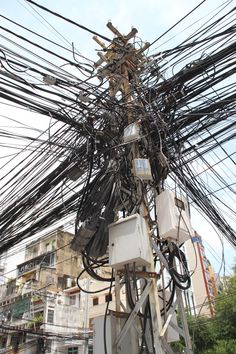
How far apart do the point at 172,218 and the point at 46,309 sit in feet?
57.6

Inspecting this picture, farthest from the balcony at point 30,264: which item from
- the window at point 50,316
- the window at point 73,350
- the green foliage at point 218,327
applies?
the green foliage at point 218,327

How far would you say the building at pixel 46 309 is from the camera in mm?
18016

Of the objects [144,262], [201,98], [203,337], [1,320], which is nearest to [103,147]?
[201,98]

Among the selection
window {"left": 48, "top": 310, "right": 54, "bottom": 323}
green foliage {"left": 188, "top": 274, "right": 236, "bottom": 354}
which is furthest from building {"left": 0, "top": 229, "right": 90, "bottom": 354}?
green foliage {"left": 188, "top": 274, "right": 236, "bottom": 354}

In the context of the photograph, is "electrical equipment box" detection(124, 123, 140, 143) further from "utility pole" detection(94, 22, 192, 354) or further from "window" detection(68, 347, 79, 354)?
"window" detection(68, 347, 79, 354)

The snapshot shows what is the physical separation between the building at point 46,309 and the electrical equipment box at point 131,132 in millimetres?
14064

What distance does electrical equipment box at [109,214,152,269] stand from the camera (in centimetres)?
289

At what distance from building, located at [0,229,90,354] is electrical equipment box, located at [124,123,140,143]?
14064mm

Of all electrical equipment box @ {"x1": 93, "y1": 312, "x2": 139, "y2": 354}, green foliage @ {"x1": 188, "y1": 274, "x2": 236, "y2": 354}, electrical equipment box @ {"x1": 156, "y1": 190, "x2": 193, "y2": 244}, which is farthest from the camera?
green foliage @ {"x1": 188, "y1": 274, "x2": 236, "y2": 354}

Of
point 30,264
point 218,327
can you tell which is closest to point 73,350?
point 30,264

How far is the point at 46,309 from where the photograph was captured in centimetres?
1864

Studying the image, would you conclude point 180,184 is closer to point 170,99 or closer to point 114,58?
point 170,99

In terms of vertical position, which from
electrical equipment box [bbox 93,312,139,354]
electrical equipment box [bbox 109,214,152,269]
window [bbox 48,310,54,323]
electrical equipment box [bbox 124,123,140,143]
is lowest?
electrical equipment box [bbox 93,312,139,354]

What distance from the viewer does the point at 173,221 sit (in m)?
3.15
